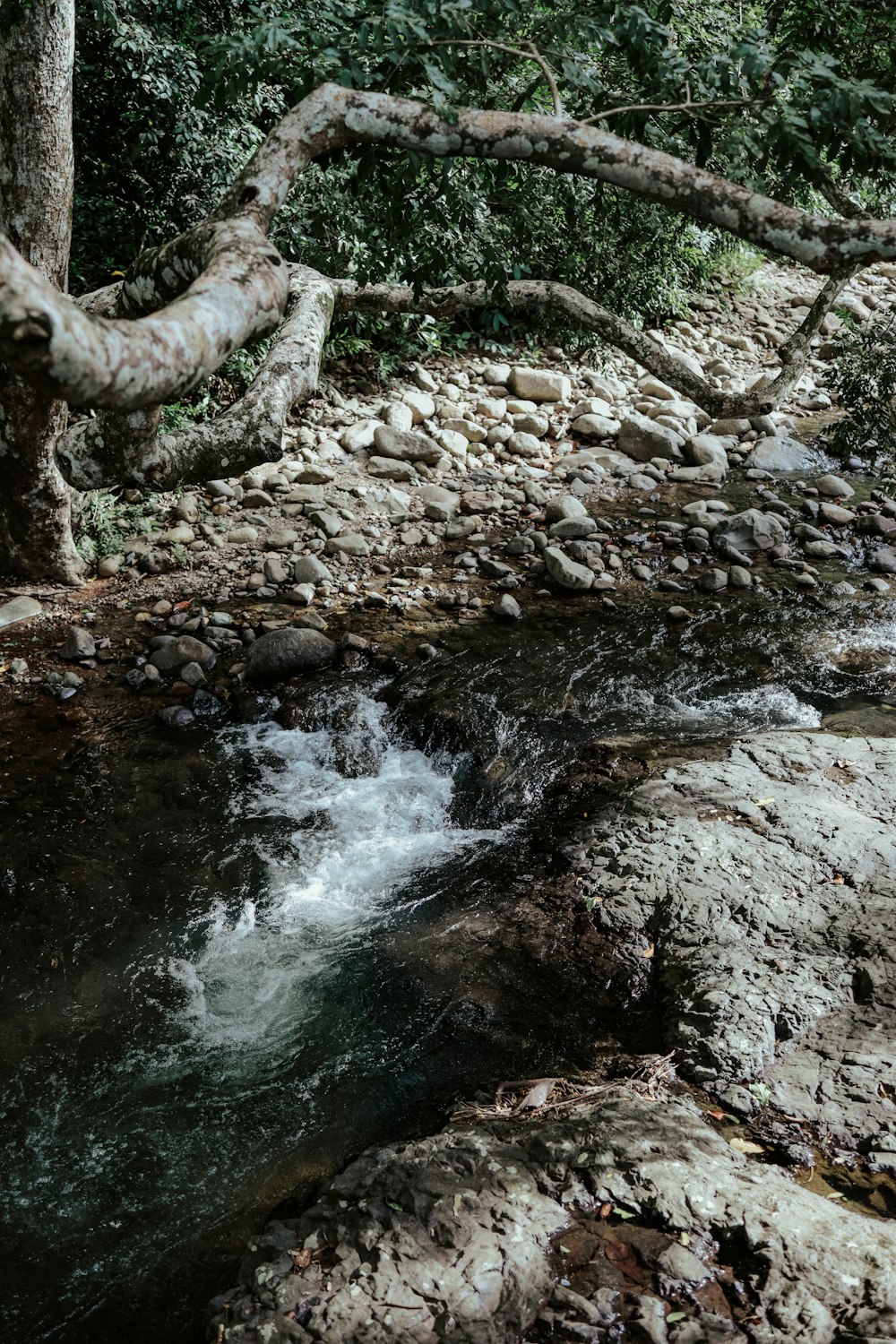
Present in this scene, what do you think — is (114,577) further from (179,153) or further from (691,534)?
(691,534)

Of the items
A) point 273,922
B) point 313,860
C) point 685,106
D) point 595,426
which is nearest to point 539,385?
point 595,426

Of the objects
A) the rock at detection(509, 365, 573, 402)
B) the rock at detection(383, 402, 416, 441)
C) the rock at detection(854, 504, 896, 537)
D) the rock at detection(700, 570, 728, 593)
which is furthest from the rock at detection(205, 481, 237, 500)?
the rock at detection(854, 504, 896, 537)

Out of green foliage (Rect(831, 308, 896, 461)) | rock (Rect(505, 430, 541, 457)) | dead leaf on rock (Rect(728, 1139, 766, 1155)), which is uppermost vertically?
green foliage (Rect(831, 308, 896, 461))

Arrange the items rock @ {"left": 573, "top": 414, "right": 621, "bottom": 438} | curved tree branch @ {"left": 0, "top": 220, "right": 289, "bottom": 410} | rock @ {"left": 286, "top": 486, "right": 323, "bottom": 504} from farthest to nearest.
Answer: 1. rock @ {"left": 573, "top": 414, "right": 621, "bottom": 438}
2. rock @ {"left": 286, "top": 486, "right": 323, "bottom": 504}
3. curved tree branch @ {"left": 0, "top": 220, "right": 289, "bottom": 410}

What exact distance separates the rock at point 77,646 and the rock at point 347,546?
1.91 metres

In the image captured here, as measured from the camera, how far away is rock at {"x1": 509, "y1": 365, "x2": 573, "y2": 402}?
30.7ft

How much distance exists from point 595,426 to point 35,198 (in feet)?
18.6

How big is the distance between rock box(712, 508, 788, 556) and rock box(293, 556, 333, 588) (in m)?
3.17

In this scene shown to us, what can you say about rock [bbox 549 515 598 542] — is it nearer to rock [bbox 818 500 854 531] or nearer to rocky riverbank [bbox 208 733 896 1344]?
rock [bbox 818 500 854 531]

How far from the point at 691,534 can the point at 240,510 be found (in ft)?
11.8

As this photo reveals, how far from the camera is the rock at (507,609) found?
606 centimetres

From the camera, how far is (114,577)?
6062 millimetres

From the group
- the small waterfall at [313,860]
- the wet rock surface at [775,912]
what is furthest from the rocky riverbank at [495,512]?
the wet rock surface at [775,912]

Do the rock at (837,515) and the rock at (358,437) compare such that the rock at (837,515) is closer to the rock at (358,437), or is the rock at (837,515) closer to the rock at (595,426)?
the rock at (595,426)
